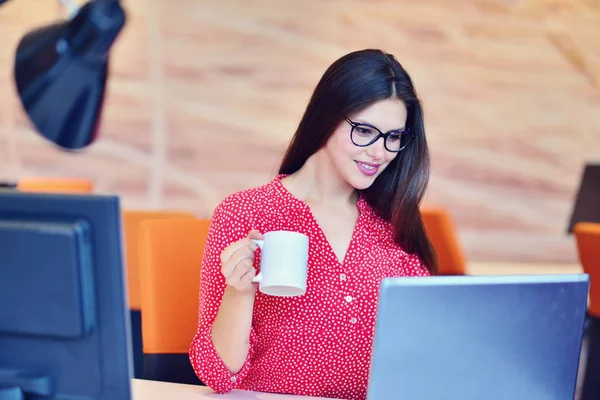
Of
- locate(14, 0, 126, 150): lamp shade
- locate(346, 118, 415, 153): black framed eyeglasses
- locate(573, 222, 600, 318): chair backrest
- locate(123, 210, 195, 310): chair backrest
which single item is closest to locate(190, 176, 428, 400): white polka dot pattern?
locate(346, 118, 415, 153): black framed eyeglasses

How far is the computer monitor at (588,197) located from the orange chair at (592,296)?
0.94 ft

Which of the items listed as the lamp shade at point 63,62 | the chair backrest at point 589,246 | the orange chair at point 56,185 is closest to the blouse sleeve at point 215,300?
the lamp shade at point 63,62

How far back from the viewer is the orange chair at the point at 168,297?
153cm

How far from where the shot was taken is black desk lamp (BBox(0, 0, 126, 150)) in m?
2.59

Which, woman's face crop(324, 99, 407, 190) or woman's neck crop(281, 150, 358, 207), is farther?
woman's neck crop(281, 150, 358, 207)

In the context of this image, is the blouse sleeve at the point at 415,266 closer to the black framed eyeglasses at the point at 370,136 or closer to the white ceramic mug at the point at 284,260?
the black framed eyeglasses at the point at 370,136

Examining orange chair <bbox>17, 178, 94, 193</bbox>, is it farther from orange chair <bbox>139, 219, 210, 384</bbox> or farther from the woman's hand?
the woman's hand

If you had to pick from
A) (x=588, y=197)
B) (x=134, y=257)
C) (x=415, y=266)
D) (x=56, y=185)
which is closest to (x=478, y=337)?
(x=415, y=266)

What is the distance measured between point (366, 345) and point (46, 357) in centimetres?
74

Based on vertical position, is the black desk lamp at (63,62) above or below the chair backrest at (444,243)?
above

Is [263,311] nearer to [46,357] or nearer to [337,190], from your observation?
[337,190]

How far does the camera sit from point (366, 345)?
142cm

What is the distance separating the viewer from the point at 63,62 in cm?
283

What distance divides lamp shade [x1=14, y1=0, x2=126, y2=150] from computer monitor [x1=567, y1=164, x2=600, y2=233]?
214 cm
